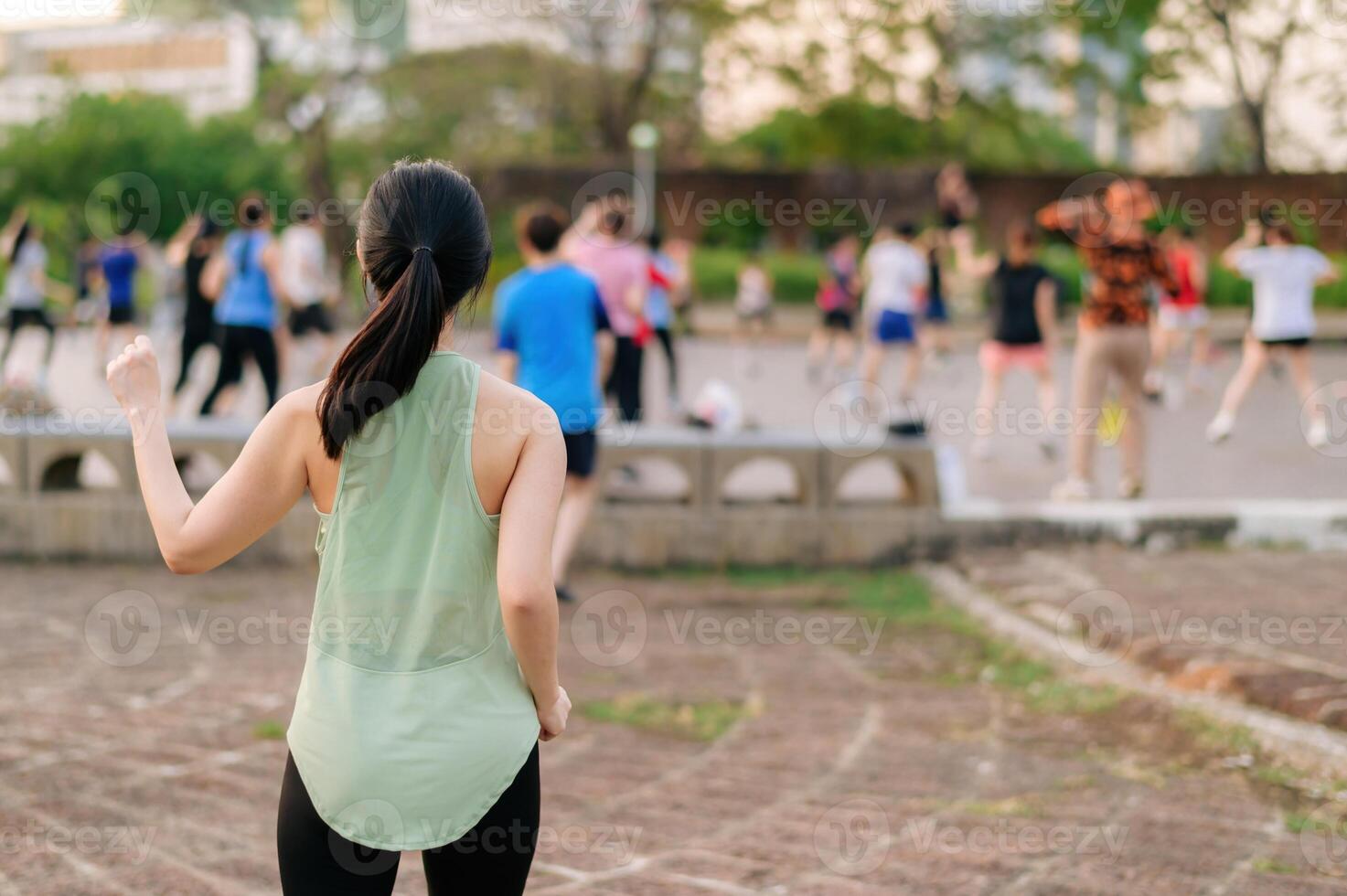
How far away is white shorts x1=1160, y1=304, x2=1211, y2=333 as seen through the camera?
627 inches

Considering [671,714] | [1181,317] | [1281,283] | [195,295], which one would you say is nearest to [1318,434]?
[1281,283]

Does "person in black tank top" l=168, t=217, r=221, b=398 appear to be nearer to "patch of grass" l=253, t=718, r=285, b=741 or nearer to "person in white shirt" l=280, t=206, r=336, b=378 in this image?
"person in white shirt" l=280, t=206, r=336, b=378

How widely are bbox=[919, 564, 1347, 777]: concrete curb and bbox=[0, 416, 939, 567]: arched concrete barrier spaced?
50 centimetres

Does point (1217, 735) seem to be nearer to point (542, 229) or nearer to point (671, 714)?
point (671, 714)

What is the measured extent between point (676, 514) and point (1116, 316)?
3.05 m

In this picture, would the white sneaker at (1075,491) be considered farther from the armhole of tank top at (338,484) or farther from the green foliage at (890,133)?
the green foliage at (890,133)

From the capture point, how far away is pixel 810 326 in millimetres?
28656

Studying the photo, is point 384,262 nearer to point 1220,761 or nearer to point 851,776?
point 851,776

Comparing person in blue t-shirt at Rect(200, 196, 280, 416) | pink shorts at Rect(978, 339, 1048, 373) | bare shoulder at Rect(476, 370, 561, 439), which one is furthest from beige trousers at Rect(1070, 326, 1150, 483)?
bare shoulder at Rect(476, 370, 561, 439)

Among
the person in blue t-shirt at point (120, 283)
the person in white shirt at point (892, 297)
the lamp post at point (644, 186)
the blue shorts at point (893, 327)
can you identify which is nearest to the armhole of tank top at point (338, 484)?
the person in white shirt at point (892, 297)

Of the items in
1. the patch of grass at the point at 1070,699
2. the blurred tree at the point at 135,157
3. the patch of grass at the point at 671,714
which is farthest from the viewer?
the blurred tree at the point at 135,157

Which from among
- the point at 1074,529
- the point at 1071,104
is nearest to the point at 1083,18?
the point at 1071,104

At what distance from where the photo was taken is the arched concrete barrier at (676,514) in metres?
8.22

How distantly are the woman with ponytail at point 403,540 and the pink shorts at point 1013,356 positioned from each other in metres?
9.30
